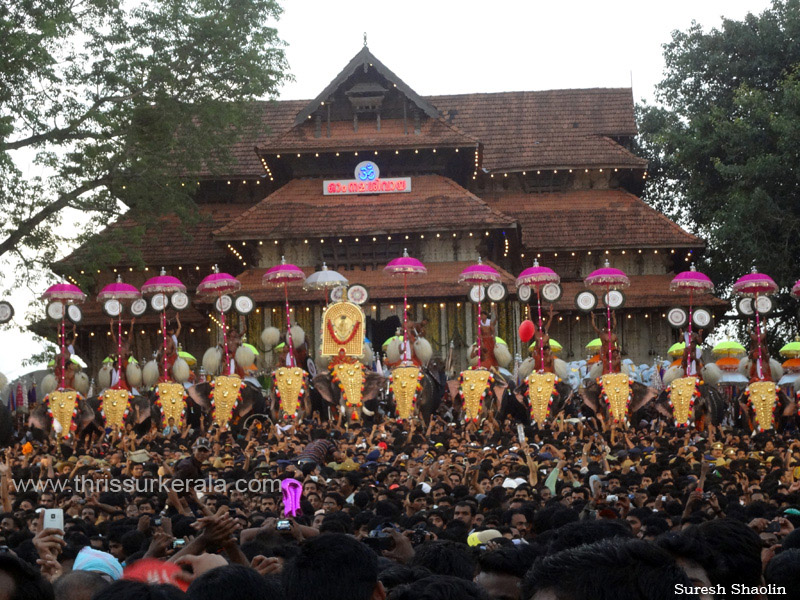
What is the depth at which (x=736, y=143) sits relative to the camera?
3691cm

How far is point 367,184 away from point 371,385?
11180 millimetres

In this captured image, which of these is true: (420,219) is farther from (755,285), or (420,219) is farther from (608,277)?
(755,285)

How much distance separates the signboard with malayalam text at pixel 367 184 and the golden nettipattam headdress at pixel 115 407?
38.5 ft

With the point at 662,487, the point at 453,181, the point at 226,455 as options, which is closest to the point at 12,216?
the point at 226,455

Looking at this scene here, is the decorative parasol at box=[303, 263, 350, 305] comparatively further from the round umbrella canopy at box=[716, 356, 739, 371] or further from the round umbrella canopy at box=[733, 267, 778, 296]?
the round umbrella canopy at box=[733, 267, 778, 296]

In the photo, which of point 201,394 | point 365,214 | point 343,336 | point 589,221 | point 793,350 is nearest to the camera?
point 201,394

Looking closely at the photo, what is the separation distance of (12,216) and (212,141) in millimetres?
6151

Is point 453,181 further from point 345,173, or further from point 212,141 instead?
point 212,141

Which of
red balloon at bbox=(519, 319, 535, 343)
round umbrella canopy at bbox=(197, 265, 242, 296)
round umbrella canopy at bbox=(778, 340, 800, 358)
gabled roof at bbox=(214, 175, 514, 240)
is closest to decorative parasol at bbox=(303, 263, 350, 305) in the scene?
round umbrella canopy at bbox=(197, 265, 242, 296)

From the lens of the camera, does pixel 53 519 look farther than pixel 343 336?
No

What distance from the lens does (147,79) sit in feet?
95.3

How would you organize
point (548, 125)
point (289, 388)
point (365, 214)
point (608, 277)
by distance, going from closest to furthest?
point (289, 388) → point (608, 277) → point (365, 214) → point (548, 125)

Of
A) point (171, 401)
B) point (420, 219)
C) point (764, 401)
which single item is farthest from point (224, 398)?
point (764, 401)

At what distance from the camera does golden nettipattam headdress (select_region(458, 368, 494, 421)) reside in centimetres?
2353
